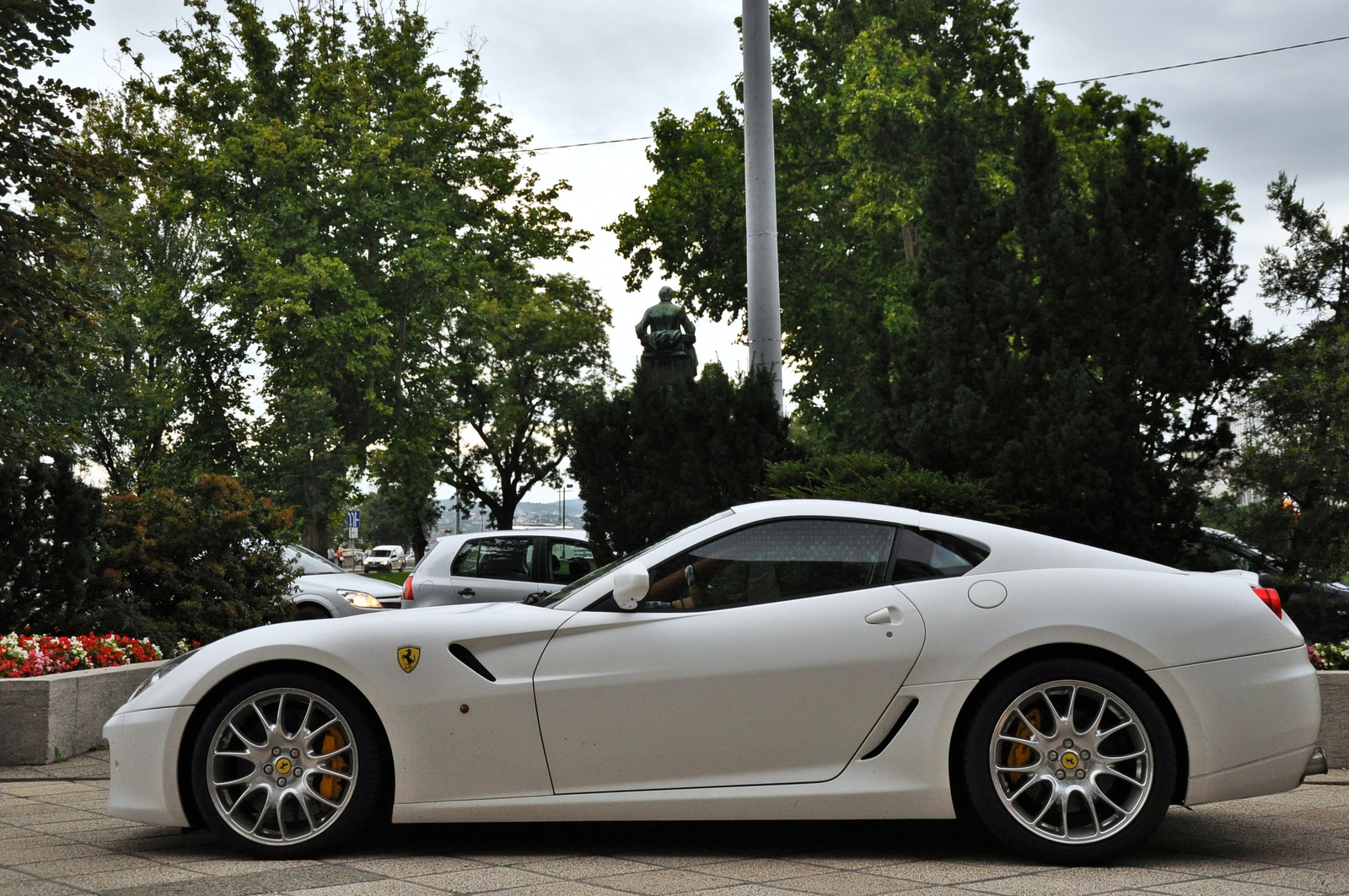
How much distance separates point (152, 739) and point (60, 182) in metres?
9.31

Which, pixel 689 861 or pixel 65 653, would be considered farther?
pixel 65 653

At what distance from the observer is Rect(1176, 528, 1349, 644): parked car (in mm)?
10438

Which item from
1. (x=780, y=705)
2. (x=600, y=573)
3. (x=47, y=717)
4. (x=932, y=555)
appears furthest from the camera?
(x=47, y=717)

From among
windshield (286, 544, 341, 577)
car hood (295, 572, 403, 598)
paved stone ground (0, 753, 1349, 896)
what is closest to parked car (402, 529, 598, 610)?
car hood (295, 572, 403, 598)

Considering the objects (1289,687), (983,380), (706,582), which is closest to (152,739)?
(706,582)

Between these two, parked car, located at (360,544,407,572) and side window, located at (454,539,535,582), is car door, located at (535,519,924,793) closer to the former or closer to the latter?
side window, located at (454,539,535,582)

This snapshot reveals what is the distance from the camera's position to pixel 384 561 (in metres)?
97.5

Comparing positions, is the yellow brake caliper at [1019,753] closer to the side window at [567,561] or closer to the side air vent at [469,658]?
the side air vent at [469,658]

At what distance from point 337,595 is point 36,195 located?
5.32 meters

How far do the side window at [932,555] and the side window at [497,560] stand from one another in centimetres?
926

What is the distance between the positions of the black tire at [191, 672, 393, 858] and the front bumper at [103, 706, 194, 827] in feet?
0.28

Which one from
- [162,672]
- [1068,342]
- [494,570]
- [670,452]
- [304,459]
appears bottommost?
[162,672]

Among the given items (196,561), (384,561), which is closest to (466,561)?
(196,561)

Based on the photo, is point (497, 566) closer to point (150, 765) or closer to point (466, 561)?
point (466, 561)
